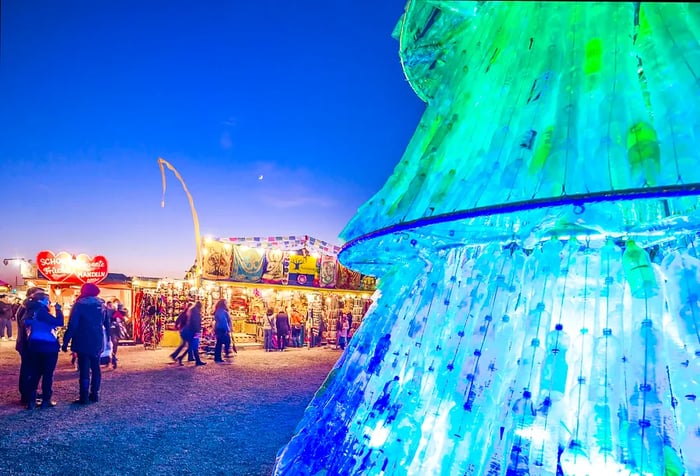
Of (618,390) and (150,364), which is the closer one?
(618,390)

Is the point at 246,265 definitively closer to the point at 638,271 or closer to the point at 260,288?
the point at 260,288

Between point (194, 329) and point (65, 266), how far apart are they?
8.20 meters

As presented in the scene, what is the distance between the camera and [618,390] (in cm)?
135

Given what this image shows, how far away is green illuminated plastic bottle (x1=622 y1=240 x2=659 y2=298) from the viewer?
1.43 metres

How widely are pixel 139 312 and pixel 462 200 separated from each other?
16.1m

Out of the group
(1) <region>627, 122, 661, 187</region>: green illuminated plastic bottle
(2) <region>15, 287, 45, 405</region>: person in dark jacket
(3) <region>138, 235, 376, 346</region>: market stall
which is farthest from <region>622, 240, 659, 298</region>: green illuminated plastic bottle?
(3) <region>138, 235, 376, 346</region>: market stall

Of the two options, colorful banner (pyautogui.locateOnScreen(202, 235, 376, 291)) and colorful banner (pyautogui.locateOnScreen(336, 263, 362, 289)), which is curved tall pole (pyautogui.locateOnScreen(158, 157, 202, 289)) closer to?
colorful banner (pyautogui.locateOnScreen(202, 235, 376, 291))

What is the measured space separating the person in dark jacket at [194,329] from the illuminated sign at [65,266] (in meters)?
6.91

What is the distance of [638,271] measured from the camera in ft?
4.82

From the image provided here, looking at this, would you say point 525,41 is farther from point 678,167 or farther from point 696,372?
point 696,372

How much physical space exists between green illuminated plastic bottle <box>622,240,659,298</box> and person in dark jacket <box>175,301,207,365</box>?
9.80m

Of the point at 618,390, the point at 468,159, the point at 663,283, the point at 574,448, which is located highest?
the point at 468,159

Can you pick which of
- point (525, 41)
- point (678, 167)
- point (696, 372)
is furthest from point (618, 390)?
point (525, 41)

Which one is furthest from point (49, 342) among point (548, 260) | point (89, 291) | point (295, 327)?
point (295, 327)
